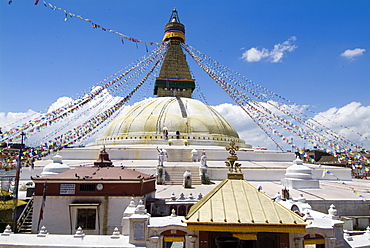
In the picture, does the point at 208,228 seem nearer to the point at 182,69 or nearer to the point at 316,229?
the point at 316,229

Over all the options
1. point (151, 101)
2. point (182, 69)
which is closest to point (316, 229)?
point (151, 101)

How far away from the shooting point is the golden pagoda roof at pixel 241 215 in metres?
4.25

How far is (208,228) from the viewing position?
4.28 m

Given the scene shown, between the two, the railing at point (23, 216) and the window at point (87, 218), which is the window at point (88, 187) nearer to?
the window at point (87, 218)

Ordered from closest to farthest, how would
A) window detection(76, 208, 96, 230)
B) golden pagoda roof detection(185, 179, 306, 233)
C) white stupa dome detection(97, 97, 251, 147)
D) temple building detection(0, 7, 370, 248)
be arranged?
golden pagoda roof detection(185, 179, 306, 233), temple building detection(0, 7, 370, 248), window detection(76, 208, 96, 230), white stupa dome detection(97, 97, 251, 147)

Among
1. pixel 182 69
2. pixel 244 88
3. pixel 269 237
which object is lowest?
pixel 269 237

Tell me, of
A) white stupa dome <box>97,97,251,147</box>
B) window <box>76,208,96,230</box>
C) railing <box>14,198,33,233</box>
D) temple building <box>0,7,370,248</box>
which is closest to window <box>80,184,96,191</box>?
temple building <box>0,7,370,248</box>

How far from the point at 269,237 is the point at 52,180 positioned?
6.77m

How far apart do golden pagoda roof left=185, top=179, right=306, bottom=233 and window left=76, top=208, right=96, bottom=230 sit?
510 centimetres

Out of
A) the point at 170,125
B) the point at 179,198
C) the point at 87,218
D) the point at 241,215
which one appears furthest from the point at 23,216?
the point at 170,125

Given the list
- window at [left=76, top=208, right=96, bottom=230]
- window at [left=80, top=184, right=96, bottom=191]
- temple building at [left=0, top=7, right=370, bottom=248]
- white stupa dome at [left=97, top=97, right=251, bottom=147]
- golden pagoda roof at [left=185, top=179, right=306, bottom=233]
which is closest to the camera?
golden pagoda roof at [left=185, top=179, right=306, bottom=233]

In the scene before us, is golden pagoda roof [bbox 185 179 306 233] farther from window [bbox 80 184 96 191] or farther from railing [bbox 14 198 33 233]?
railing [bbox 14 198 33 233]

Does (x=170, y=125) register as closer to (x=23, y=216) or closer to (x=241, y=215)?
(x=23, y=216)

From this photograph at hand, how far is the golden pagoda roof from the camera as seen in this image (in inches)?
167
